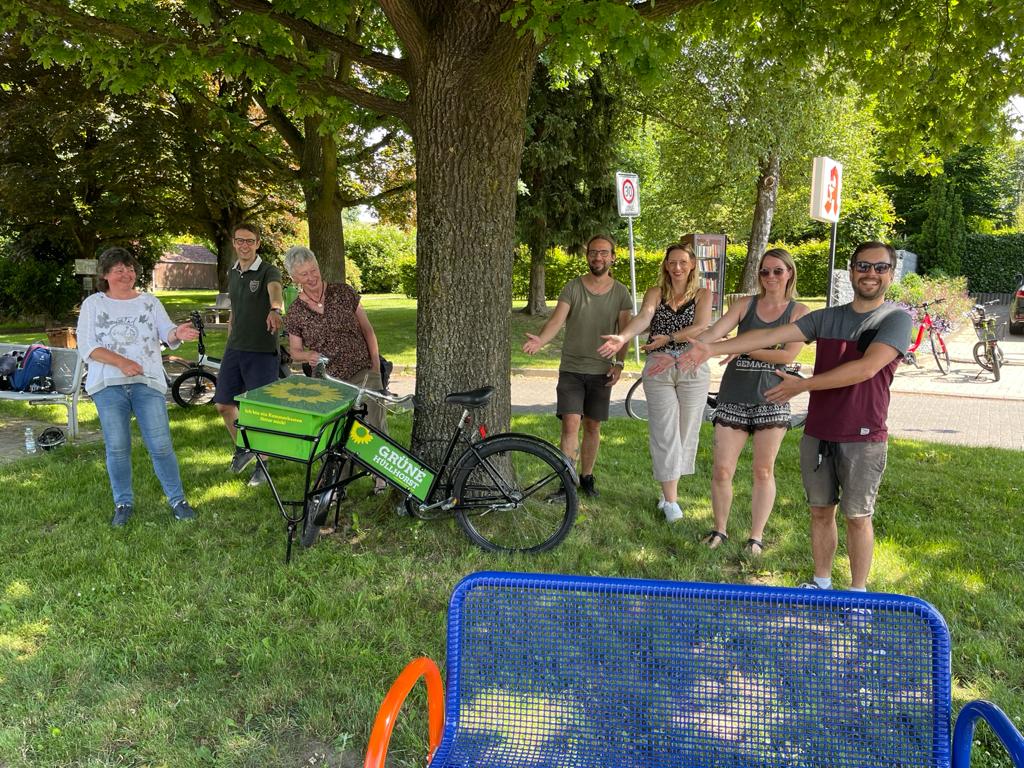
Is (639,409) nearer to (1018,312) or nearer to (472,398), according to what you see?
(472,398)

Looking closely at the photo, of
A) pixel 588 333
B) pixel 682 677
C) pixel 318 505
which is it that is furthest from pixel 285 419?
pixel 682 677

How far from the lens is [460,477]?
14.8 feet

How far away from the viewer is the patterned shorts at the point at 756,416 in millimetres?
4406


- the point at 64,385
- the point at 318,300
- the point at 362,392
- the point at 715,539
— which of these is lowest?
the point at 715,539

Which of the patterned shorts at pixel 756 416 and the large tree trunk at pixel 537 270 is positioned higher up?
the large tree trunk at pixel 537 270

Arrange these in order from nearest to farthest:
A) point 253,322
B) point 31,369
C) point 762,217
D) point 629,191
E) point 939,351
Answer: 1. point 253,322
2. point 31,369
3. point 629,191
4. point 939,351
5. point 762,217

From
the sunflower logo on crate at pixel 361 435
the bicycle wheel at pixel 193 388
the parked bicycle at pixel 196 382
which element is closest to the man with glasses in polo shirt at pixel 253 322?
the sunflower logo on crate at pixel 361 435

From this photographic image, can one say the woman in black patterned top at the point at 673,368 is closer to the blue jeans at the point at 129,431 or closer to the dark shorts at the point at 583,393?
the dark shorts at the point at 583,393

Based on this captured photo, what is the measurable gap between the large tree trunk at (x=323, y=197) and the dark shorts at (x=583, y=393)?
371 inches

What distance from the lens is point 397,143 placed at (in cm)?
1759

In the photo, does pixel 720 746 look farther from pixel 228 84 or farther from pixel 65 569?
pixel 228 84

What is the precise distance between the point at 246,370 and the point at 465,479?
2.60 metres

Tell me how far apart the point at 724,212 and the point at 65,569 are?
28743 millimetres

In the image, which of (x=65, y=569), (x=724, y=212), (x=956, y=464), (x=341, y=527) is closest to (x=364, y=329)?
(x=341, y=527)
